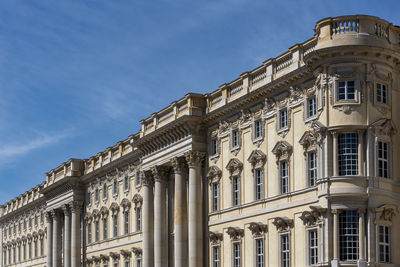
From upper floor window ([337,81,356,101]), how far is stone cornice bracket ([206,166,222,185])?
15.5 m

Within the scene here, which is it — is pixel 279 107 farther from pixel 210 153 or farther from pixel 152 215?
pixel 152 215

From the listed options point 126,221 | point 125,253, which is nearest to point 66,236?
point 126,221

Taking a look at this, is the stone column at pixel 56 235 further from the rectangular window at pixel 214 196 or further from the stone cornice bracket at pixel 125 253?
the rectangular window at pixel 214 196

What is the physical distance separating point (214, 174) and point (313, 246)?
14396 mm

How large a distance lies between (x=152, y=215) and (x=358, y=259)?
2898cm

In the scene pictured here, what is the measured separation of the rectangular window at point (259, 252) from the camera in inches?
2089

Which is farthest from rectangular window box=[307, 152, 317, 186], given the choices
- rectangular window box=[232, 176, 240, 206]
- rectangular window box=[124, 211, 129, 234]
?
rectangular window box=[124, 211, 129, 234]

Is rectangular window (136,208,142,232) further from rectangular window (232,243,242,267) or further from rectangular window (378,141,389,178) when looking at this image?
rectangular window (378,141,389,178)

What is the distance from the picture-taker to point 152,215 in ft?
231

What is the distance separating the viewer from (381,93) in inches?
1838

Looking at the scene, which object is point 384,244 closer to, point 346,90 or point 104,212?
point 346,90

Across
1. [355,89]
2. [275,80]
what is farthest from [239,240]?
[355,89]

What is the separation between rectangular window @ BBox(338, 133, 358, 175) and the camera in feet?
149

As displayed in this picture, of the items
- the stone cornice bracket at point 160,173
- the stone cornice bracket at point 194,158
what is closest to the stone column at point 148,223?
the stone cornice bracket at point 160,173
